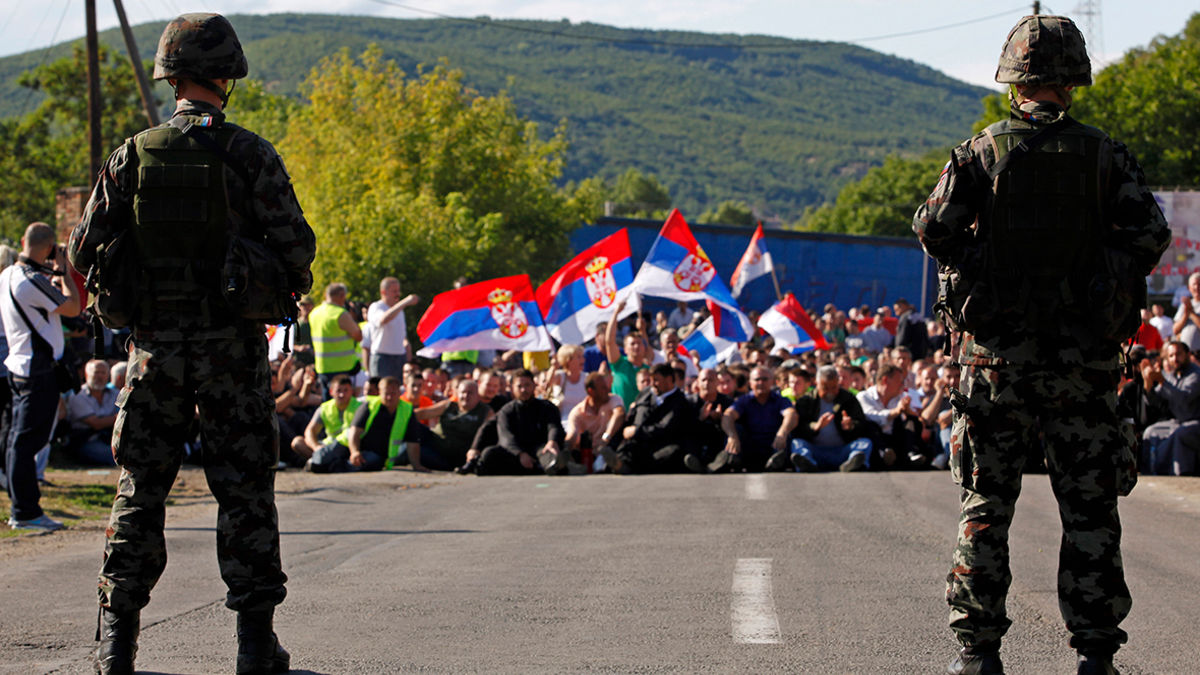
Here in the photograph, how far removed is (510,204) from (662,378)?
3265 cm

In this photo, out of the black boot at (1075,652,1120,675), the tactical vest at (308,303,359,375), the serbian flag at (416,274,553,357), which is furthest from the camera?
the serbian flag at (416,274,553,357)

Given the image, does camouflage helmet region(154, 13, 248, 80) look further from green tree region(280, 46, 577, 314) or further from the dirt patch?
green tree region(280, 46, 577, 314)

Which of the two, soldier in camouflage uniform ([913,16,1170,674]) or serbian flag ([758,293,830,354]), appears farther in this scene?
serbian flag ([758,293,830,354])

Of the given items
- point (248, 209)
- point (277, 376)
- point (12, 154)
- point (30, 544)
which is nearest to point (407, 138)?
point (12, 154)

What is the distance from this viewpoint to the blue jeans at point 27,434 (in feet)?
32.0

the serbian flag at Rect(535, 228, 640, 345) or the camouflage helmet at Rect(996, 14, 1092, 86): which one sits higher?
the camouflage helmet at Rect(996, 14, 1092, 86)

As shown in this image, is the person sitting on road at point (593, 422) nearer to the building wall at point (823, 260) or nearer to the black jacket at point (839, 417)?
the black jacket at point (839, 417)

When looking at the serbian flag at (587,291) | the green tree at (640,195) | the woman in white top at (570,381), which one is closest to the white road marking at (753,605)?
the woman in white top at (570,381)

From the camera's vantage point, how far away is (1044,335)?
4.67 meters

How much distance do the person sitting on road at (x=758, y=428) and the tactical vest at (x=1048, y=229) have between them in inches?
413

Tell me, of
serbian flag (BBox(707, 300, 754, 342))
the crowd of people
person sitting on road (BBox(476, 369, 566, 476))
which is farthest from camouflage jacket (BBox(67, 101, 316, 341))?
serbian flag (BBox(707, 300, 754, 342))

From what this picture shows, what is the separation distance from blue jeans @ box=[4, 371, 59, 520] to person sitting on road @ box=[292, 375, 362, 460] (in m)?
6.00

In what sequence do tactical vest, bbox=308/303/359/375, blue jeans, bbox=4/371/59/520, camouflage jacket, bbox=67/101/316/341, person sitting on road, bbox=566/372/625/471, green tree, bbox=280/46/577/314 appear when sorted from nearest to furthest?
1. camouflage jacket, bbox=67/101/316/341
2. blue jeans, bbox=4/371/59/520
3. person sitting on road, bbox=566/372/625/471
4. tactical vest, bbox=308/303/359/375
5. green tree, bbox=280/46/577/314

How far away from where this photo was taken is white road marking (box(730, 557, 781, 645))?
576 cm
